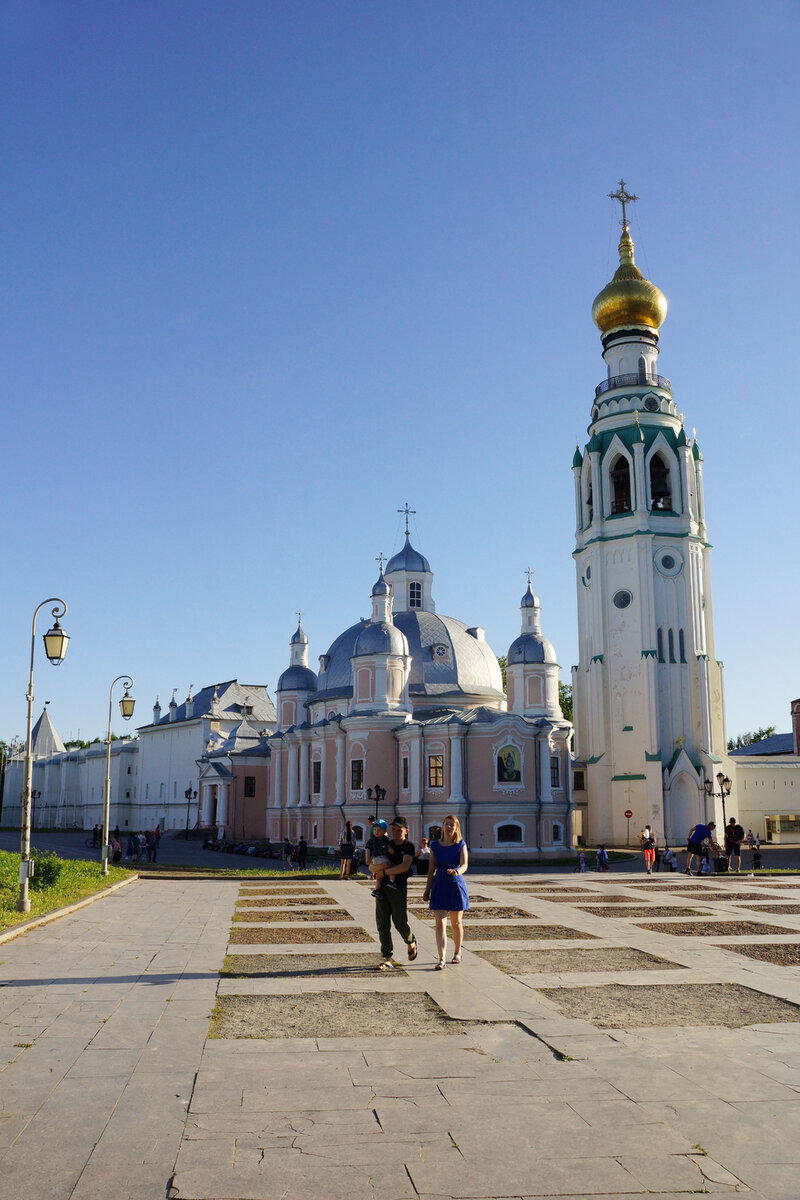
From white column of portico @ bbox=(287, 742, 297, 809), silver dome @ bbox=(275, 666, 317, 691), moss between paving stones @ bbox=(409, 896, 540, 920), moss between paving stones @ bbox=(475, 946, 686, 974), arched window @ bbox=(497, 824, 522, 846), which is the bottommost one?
arched window @ bbox=(497, 824, 522, 846)

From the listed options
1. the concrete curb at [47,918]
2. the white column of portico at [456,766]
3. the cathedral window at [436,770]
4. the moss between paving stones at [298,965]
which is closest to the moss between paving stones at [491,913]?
the moss between paving stones at [298,965]

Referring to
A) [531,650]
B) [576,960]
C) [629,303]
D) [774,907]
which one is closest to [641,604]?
[531,650]

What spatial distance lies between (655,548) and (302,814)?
24399mm

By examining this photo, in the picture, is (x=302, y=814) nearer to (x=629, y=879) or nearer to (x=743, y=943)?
(x=629, y=879)

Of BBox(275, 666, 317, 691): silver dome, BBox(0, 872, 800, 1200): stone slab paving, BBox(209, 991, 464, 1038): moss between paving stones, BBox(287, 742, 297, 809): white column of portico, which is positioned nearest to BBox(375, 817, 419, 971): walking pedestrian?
BBox(0, 872, 800, 1200): stone slab paving

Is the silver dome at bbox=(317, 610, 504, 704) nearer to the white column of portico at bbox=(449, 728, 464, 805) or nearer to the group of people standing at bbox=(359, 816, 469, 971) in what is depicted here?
the white column of portico at bbox=(449, 728, 464, 805)

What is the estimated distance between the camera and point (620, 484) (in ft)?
190

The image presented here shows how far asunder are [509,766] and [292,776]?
16493 mm

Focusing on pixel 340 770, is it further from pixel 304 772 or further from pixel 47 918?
pixel 47 918

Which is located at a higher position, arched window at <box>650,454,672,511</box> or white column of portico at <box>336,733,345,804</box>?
arched window at <box>650,454,672,511</box>

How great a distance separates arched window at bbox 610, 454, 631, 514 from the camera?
188ft

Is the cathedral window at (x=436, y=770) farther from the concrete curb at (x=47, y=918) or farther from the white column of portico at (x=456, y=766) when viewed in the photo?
the concrete curb at (x=47, y=918)

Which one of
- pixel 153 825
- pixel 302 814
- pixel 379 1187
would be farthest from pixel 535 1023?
pixel 153 825

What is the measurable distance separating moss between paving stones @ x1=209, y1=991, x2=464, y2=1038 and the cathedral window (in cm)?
3685
